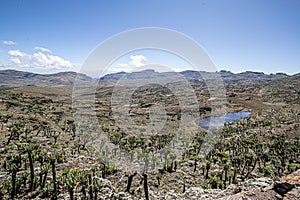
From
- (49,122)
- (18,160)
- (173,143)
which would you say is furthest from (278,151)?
(49,122)

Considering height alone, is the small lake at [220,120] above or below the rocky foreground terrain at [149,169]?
below

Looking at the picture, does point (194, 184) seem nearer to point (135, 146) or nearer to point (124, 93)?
point (135, 146)

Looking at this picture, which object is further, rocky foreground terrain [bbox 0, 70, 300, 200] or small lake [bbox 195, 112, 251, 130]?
small lake [bbox 195, 112, 251, 130]

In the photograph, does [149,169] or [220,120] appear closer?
[149,169]

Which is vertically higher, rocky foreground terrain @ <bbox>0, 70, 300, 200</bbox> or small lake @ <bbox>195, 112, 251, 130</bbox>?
rocky foreground terrain @ <bbox>0, 70, 300, 200</bbox>

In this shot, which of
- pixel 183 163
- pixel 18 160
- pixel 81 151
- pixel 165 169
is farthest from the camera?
pixel 81 151

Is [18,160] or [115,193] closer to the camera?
[115,193]

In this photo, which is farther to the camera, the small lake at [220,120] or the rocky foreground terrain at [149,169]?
the small lake at [220,120]

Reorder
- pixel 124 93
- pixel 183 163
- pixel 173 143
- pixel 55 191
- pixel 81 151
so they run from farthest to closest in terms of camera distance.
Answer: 1. pixel 124 93
2. pixel 173 143
3. pixel 81 151
4. pixel 183 163
5. pixel 55 191

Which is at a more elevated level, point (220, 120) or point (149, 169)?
point (149, 169)

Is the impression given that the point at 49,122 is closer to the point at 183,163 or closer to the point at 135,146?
the point at 135,146

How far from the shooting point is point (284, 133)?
5903cm

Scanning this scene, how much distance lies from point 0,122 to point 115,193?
49441 mm

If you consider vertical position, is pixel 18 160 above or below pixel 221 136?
above
